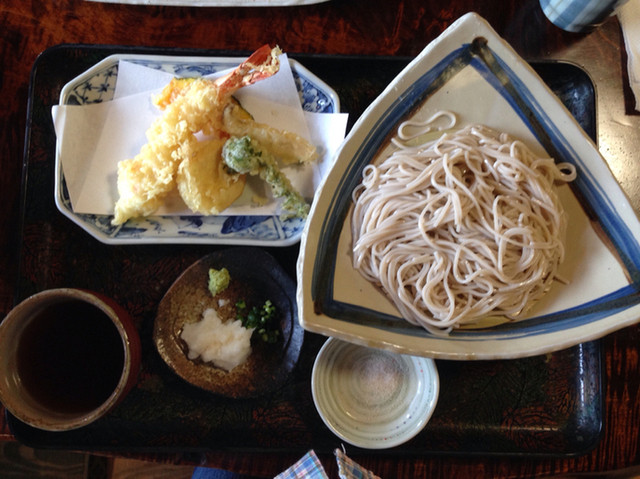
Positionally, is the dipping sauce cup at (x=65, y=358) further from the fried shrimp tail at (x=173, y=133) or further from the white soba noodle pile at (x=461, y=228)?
the white soba noodle pile at (x=461, y=228)

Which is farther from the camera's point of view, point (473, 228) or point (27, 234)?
point (27, 234)

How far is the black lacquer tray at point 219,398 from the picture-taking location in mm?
1539

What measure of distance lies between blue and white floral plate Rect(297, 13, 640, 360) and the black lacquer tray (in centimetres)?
25

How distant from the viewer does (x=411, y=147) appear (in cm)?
151

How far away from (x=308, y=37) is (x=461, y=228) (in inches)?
Result: 35.0

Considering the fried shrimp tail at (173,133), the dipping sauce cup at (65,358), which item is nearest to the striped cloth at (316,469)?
the dipping sauce cup at (65,358)

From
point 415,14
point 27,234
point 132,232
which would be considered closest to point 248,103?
point 132,232

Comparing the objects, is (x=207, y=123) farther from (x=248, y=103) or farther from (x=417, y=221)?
(x=417, y=221)

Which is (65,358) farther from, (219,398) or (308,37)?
(308,37)

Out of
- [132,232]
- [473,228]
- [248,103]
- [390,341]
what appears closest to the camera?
[390,341]

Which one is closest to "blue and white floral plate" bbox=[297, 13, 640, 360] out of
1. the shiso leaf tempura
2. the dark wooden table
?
the shiso leaf tempura

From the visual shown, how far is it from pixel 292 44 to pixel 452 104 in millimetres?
631

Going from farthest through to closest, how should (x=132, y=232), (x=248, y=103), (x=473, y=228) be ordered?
(x=248, y=103)
(x=132, y=232)
(x=473, y=228)

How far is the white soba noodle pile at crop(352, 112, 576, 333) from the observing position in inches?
55.7
